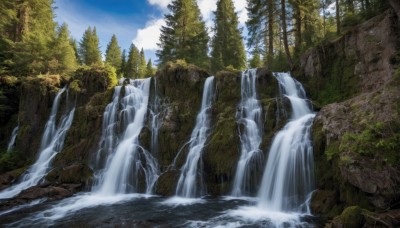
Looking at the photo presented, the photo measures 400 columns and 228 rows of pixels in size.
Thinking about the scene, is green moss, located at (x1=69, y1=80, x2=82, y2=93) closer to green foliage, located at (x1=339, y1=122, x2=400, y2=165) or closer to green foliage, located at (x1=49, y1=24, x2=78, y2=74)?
green foliage, located at (x1=49, y1=24, x2=78, y2=74)

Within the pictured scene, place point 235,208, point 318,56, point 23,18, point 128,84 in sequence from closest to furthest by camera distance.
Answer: point 235,208 → point 318,56 → point 128,84 → point 23,18

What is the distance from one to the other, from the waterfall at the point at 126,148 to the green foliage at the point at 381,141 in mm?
10460

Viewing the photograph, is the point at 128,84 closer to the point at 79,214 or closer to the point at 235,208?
the point at 79,214

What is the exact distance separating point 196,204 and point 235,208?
74.0 inches

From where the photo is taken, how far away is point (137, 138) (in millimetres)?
17375

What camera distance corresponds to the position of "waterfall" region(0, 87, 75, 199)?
1696 centimetres

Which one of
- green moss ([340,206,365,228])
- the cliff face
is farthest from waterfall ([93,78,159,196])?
green moss ([340,206,365,228])

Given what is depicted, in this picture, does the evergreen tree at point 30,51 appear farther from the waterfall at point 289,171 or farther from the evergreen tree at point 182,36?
the waterfall at point 289,171

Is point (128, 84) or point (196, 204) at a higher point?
point (128, 84)

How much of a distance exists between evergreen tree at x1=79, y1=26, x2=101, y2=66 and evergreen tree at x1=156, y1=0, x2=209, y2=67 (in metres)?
16.9

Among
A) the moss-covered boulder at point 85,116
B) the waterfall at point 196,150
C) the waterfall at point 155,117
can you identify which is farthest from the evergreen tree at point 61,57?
the waterfall at point 196,150

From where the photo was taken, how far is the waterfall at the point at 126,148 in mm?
15617

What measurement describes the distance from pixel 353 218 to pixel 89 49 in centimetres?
4577

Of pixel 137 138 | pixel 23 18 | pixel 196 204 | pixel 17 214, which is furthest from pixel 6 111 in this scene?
pixel 196 204
